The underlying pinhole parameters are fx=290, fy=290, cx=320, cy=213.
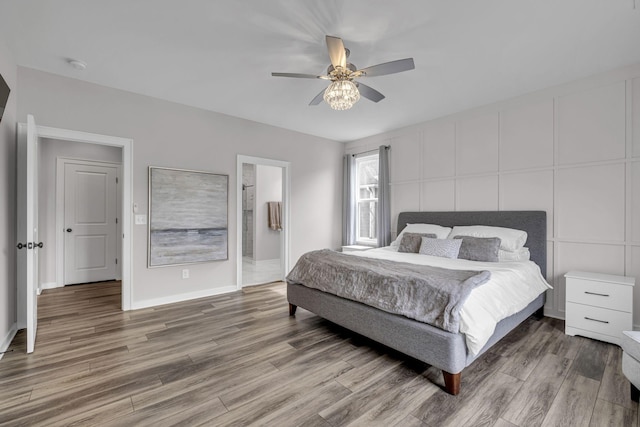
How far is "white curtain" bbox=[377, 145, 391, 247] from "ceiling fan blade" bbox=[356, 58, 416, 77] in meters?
2.82

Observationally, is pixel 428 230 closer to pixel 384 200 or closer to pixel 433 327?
pixel 384 200

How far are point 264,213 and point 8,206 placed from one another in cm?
468

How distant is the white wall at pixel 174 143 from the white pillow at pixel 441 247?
91.5 inches

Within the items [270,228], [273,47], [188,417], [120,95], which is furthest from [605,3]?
[270,228]

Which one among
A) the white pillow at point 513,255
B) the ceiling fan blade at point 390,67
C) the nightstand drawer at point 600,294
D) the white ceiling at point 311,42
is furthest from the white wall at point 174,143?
the nightstand drawer at point 600,294

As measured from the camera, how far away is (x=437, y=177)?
4.44 m

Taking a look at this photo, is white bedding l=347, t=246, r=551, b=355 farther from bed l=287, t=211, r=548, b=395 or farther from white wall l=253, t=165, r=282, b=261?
white wall l=253, t=165, r=282, b=261

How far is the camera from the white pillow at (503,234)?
3.33 metres

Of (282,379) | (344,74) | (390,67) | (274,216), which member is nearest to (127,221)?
(282,379)

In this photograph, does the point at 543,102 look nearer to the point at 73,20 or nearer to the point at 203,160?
the point at 203,160

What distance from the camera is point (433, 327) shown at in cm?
207

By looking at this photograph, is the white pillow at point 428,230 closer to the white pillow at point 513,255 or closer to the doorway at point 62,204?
the white pillow at point 513,255

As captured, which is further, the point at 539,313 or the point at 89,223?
the point at 89,223

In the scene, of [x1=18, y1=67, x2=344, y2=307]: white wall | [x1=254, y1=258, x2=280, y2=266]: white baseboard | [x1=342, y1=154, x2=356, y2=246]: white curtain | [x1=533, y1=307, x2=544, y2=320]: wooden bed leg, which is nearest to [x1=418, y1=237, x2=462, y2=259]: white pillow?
[x1=533, y1=307, x2=544, y2=320]: wooden bed leg
